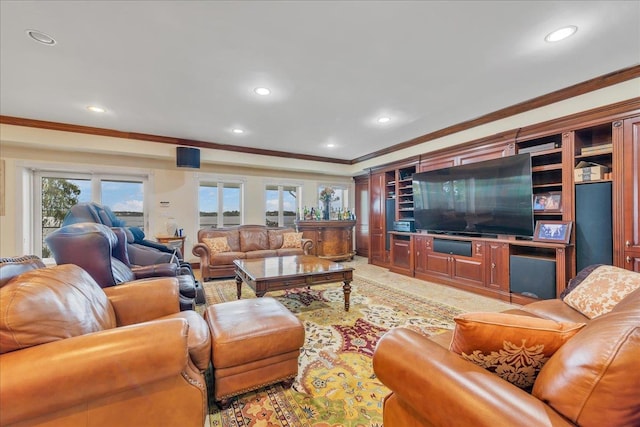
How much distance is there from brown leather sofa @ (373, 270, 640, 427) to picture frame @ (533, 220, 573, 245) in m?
2.76

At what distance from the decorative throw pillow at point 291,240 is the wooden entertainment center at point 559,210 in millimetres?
2156

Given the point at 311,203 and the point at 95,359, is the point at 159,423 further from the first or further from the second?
the point at 311,203

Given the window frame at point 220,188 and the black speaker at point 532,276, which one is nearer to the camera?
the black speaker at point 532,276

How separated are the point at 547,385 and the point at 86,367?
1491 mm

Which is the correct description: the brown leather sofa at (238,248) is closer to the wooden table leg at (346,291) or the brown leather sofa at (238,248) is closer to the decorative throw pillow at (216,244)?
the decorative throw pillow at (216,244)

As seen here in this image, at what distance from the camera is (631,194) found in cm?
257

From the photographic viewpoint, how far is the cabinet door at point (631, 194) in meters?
2.53

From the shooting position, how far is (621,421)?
649mm

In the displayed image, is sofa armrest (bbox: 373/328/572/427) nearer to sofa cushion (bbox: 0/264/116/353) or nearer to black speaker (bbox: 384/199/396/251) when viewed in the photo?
sofa cushion (bbox: 0/264/116/353)

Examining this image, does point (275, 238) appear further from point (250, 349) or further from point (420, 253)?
point (250, 349)

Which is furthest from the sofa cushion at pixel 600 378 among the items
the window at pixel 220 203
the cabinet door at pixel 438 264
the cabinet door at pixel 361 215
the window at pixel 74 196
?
the cabinet door at pixel 361 215

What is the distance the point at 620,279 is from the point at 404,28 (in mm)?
2213

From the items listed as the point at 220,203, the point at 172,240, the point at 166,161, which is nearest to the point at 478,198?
the point at 220,203

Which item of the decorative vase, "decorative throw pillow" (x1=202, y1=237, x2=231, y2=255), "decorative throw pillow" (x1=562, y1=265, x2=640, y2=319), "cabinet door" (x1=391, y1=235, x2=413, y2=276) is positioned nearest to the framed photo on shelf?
"decorative throw pillow" (x1=562, y1=265, x2=640, y2=319)
